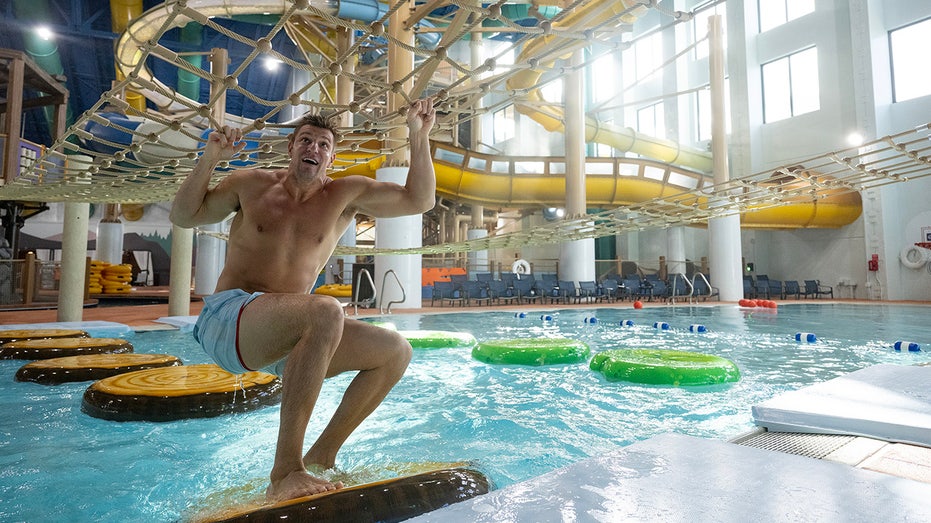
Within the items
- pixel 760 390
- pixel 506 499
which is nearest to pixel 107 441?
pixel 506 499

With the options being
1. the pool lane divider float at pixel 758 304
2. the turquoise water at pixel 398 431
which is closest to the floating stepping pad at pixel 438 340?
the turquoise water at pixel 398 431

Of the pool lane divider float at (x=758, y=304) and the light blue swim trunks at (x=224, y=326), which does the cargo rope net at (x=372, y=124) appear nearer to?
the light blue swim trunks at (x=224, y=326)

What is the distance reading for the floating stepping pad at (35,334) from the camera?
176 inches

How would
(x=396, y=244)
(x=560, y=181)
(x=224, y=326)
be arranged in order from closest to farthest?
(x=224, y=326), (x=396, y=244), (x=560, y=181)

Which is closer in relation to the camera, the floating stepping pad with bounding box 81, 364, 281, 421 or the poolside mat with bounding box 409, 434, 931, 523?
the poolside mat with bounding box 409, 434, 931, 523

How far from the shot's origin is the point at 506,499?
1066 mm

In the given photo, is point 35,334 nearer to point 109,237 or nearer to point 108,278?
point 108,278

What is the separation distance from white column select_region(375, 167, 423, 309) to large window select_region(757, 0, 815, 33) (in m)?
13.7

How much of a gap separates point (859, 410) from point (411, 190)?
70.0 inches

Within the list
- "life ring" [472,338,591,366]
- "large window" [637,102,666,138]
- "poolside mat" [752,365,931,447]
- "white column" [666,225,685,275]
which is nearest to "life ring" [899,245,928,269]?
"white column" [666,225,685,275]

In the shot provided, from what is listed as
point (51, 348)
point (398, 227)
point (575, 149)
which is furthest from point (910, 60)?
point (51, 348)

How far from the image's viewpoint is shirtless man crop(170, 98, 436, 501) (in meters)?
1.39

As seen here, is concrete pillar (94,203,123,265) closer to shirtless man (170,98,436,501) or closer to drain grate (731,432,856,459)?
shirtless man (170,98,436,501)

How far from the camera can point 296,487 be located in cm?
124
